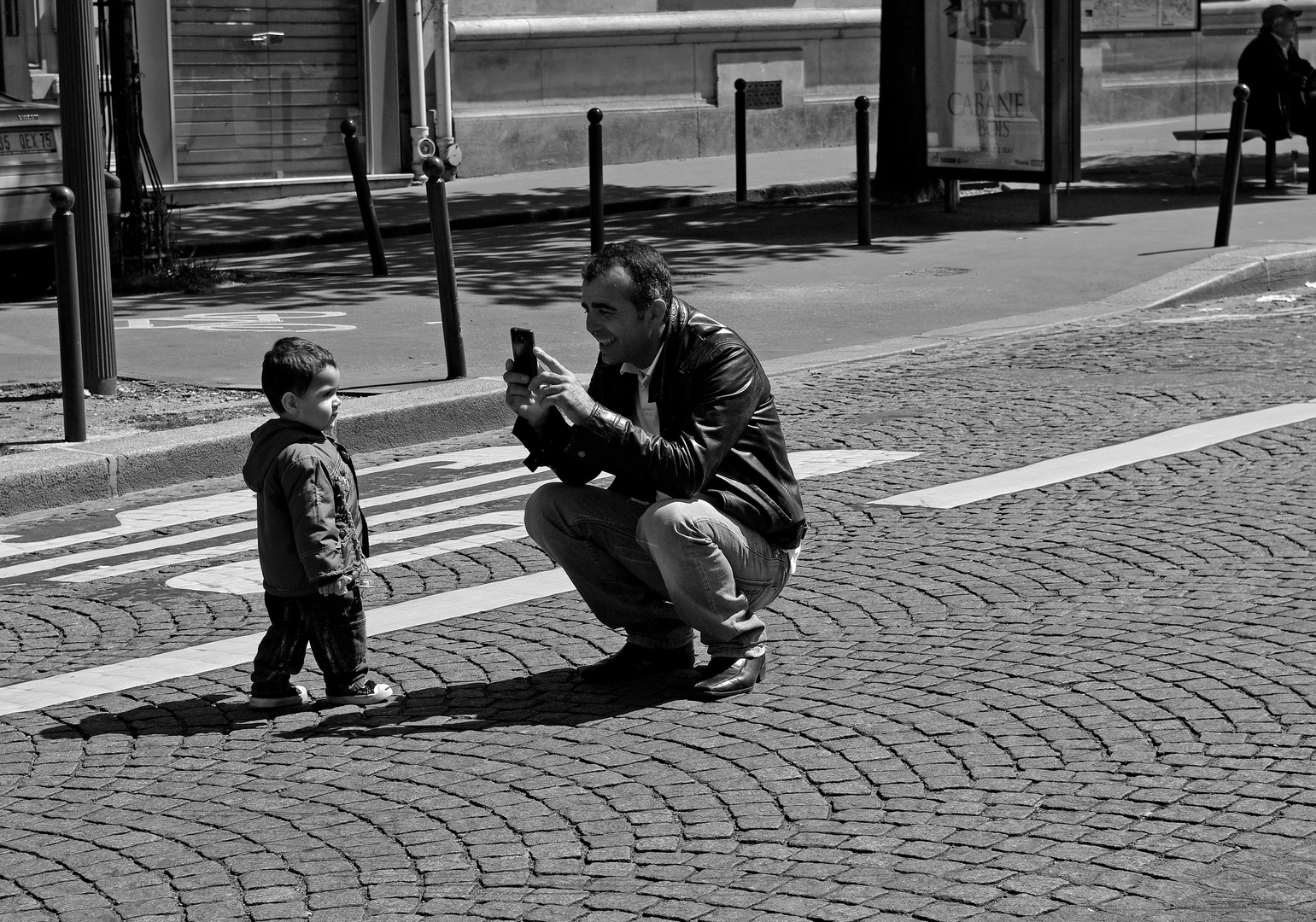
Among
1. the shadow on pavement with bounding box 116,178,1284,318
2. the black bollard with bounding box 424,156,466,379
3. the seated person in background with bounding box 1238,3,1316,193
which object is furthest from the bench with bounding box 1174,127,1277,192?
the black bollard with bounding box 424,156,466,379

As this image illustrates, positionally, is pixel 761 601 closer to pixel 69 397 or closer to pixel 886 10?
pixel 69 397

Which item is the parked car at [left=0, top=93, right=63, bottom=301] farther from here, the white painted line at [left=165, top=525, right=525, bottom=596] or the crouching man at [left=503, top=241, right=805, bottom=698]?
the crouching man at [left=503, top=241, right=805, bottom=698]

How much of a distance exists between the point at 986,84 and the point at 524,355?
1318 centimetres

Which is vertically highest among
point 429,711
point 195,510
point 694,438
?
point 694,438

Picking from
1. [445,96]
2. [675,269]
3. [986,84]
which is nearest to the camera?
[675,269]

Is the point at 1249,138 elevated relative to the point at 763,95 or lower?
lower

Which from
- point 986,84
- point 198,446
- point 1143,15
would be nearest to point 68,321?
point 198,446

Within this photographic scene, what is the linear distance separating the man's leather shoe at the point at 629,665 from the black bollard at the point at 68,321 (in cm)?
397

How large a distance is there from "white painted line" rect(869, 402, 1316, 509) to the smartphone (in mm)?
2890

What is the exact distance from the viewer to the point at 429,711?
522cm

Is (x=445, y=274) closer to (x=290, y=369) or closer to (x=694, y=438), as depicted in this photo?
(x=290, y=369)

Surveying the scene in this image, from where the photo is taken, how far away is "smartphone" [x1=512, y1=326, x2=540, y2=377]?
4922 mm

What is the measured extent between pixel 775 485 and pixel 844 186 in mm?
15478

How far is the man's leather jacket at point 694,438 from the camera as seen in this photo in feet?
16.6
